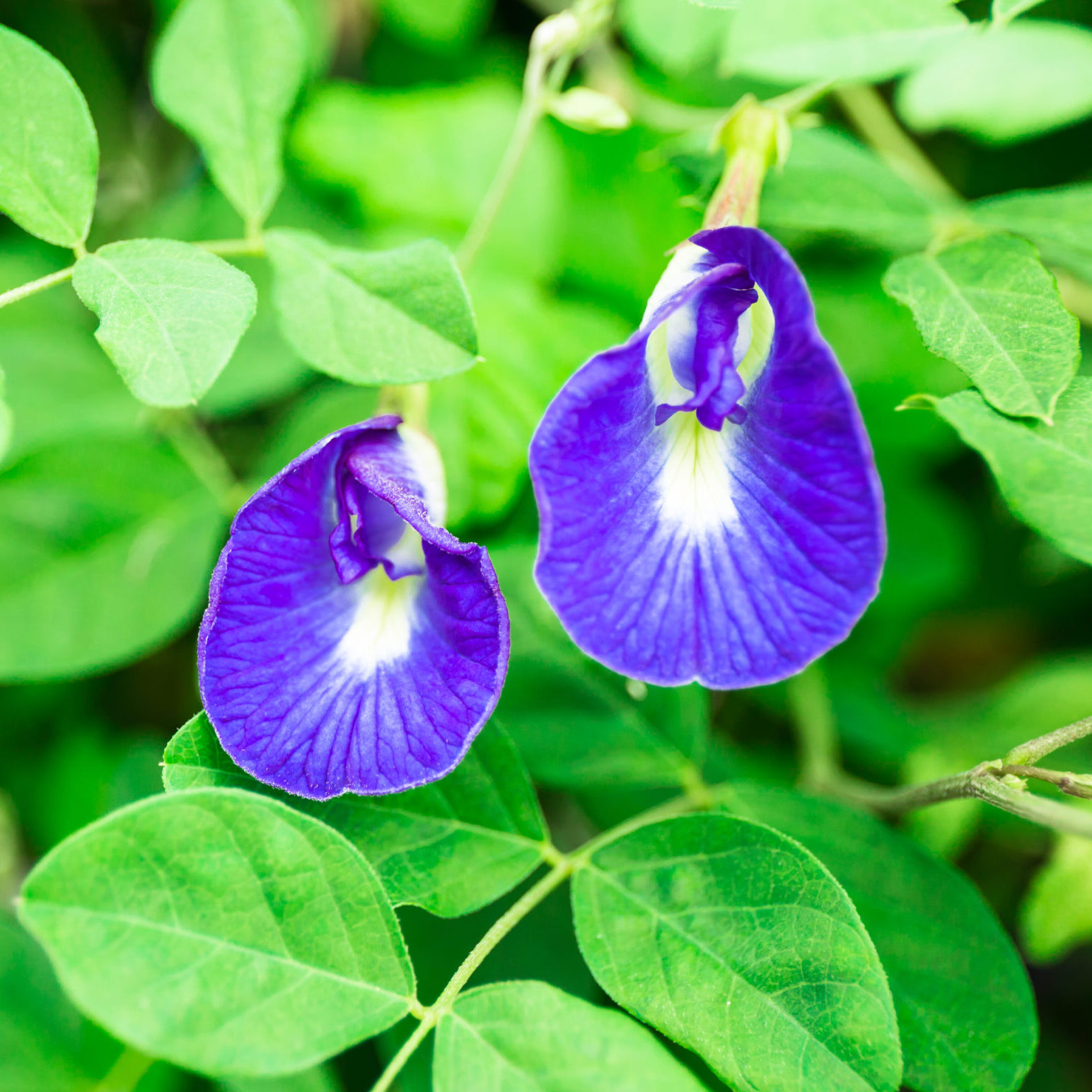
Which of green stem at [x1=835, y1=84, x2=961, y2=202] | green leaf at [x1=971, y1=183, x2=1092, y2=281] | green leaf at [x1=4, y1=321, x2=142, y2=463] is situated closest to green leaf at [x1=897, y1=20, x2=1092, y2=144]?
green stem at [x1=835, y1=84, x2=961, y2=202]

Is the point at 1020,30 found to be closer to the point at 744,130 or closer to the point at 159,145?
the point at 744,130

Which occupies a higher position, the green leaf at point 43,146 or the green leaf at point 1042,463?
the green leaf at point 43,146

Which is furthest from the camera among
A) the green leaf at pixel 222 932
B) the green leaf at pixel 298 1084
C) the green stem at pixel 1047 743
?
the green leaf at pixel 298 1084

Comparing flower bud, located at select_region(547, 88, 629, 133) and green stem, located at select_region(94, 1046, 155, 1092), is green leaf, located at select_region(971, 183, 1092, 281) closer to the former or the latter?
flower bud, located at select_region(547, 88, 629, 133)

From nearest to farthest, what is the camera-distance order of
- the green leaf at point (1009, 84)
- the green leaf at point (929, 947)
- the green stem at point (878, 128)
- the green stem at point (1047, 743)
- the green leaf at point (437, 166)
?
the green stem at point (1047, 743) < the green leaf at point (929, 947) < the green leaf at point (1009, 84) < the green leaf at point (437, 166) < the green stem at point (878, 128)

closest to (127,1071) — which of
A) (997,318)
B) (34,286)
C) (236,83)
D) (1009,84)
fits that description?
(34,286)

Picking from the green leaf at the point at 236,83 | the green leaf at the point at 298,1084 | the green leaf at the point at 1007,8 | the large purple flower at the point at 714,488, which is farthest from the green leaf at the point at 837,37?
the green leaf at the point at 298,1084

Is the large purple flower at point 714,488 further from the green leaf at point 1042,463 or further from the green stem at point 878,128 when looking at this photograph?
the green stem at point 878,128

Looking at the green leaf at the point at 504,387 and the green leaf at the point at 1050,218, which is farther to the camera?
the green leaf at the point at 504,387
